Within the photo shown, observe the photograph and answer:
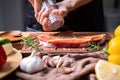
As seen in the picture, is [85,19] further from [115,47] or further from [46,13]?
[115,47]

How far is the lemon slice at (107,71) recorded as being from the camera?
2.11ft

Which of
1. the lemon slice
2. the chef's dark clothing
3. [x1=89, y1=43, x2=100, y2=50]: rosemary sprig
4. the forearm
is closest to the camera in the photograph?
the lemon slice

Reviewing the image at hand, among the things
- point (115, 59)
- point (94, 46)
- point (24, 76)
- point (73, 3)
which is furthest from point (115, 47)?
point (73, 3)

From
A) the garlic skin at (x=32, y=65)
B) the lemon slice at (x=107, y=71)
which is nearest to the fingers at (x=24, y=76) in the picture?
the garlic skin at (x=32, y=65)

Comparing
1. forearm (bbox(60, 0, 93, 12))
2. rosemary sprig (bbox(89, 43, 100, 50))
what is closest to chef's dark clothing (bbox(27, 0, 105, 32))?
forearm (bbox(60, 0, 93, 12))

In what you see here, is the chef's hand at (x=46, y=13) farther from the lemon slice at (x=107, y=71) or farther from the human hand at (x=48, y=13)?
the lemon slice at (x=107, y=71)

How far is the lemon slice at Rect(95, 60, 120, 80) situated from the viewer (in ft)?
2.11

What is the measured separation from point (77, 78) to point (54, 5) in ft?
1.41

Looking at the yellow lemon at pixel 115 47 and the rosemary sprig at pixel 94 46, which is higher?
the yellow lemon at pixel 115 47

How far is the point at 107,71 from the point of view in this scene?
2.18ft

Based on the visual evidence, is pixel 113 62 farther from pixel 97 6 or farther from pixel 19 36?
pixel 97 6

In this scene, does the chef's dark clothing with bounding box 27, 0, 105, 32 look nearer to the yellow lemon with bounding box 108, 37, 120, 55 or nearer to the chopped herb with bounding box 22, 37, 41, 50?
the chopped herb with bounding box 22, 37, 41, 50

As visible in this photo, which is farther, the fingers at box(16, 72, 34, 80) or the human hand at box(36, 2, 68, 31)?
the human hand at box(36, 2, 68, 31)

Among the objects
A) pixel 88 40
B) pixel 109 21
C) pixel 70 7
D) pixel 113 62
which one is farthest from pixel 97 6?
pixel 109 21
